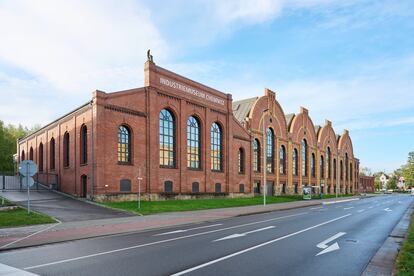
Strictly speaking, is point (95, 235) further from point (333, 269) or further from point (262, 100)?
→ point (262, 100)

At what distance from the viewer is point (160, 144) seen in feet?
108

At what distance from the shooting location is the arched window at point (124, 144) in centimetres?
2948

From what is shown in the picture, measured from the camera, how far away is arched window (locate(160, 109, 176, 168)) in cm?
3334

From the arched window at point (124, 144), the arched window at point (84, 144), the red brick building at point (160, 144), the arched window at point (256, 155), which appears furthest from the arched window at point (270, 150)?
the arched window at point (84, 144)

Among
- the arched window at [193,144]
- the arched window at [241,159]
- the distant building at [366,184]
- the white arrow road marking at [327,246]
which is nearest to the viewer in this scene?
the white arrow road marking at [327,246]

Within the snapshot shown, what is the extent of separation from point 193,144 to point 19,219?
72.7 ft

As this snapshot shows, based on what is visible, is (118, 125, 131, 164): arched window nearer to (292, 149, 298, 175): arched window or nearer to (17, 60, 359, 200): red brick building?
(17, 60, 359, 200): red brick building

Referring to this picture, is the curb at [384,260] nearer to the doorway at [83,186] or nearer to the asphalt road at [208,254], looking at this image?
the asphalt road at [208,254]

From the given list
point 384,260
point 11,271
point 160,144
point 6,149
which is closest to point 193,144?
point 160,144

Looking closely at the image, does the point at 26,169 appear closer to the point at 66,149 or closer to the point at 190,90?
the point at 66,149

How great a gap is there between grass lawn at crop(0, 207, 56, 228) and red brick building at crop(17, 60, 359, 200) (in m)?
8.83

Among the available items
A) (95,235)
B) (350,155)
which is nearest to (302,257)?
(95,235)

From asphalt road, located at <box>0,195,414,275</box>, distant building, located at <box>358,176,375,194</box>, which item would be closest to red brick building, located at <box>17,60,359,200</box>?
asphalt road, located at <box>0,195,414,275</box>

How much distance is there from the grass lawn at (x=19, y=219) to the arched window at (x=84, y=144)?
36.9 ft
